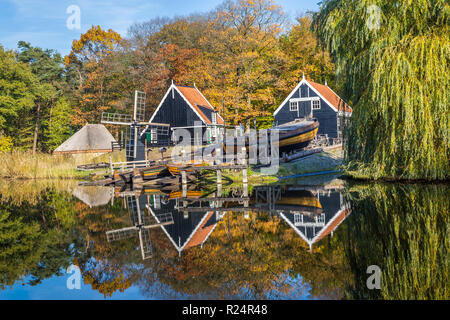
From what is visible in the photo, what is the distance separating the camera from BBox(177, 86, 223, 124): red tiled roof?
3538 cm

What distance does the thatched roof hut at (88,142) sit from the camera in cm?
3938

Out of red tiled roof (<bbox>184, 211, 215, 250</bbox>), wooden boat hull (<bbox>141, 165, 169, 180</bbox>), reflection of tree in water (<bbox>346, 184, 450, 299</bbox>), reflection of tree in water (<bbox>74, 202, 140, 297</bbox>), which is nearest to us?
reflection of tree in water (<bbox>346, 184, 450, 299</bbox>)

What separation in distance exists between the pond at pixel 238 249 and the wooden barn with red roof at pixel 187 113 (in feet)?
66.5

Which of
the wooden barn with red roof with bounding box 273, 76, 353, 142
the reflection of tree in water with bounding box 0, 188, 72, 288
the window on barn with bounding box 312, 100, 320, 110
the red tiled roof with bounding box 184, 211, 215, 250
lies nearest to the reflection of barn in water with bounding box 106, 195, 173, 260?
the red tiled roof with bounding box 184, 211, 215, 250

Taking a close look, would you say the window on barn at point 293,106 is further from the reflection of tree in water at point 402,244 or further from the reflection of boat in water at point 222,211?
the reflection of tree in water at point 402,244

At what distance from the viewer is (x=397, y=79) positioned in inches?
582

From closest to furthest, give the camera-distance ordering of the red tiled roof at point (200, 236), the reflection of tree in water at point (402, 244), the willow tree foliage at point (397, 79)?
the reflection of tree in water at point (402, 244) → the red tiled roof at point (200, 236) → the willow tree foliage at point (397, 79)

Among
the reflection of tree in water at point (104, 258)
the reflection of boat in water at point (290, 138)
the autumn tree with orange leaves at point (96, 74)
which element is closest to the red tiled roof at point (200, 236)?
the reflection of tree in water at point (104, 258)

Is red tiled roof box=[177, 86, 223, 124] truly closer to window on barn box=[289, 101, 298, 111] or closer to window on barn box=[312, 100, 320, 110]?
window on barn box=[289, 101, 298, 111]

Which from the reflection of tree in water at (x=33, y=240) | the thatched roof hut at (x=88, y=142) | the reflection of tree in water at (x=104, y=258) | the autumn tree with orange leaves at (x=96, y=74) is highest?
the autumn tree with orange leaves at (x=96, y=74)

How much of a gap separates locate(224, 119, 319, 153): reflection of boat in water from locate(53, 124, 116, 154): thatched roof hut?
19671 millimetres

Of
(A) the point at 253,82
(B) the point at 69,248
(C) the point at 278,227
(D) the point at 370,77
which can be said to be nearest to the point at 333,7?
(D) the point at 370,77

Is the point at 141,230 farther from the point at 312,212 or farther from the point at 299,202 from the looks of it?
the point at 299,202
